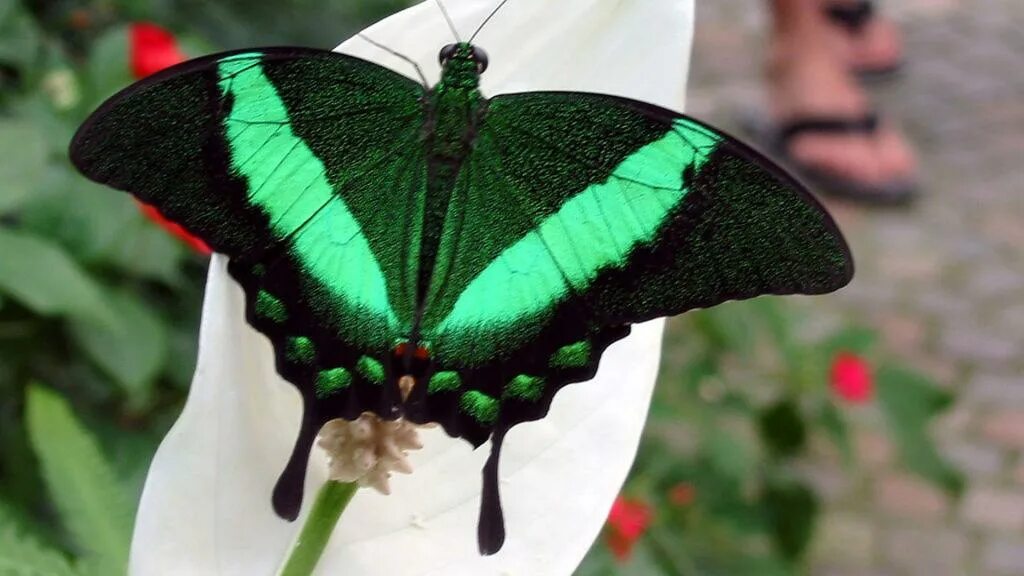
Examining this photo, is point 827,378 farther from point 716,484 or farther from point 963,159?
point 963,159

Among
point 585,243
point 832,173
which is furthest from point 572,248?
point 832,173

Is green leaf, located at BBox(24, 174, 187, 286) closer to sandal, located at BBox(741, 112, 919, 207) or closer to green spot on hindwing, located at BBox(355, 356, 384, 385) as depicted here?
green spot on hindwing, located at BBox(355, 356, 384, 385)

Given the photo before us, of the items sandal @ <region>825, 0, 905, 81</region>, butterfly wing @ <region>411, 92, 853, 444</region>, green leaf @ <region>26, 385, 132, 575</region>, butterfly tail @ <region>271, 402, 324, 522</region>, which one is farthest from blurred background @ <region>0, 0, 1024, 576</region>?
sandal @ <region>825, 0, 905, 81</region>

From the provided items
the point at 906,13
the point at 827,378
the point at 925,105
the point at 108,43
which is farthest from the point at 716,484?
the point at 906,13

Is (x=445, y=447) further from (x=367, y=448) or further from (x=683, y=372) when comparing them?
(x=683, y=372)

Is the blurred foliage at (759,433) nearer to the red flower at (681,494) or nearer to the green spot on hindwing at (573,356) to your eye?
the red flower at (681,494)

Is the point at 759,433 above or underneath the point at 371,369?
underneath
